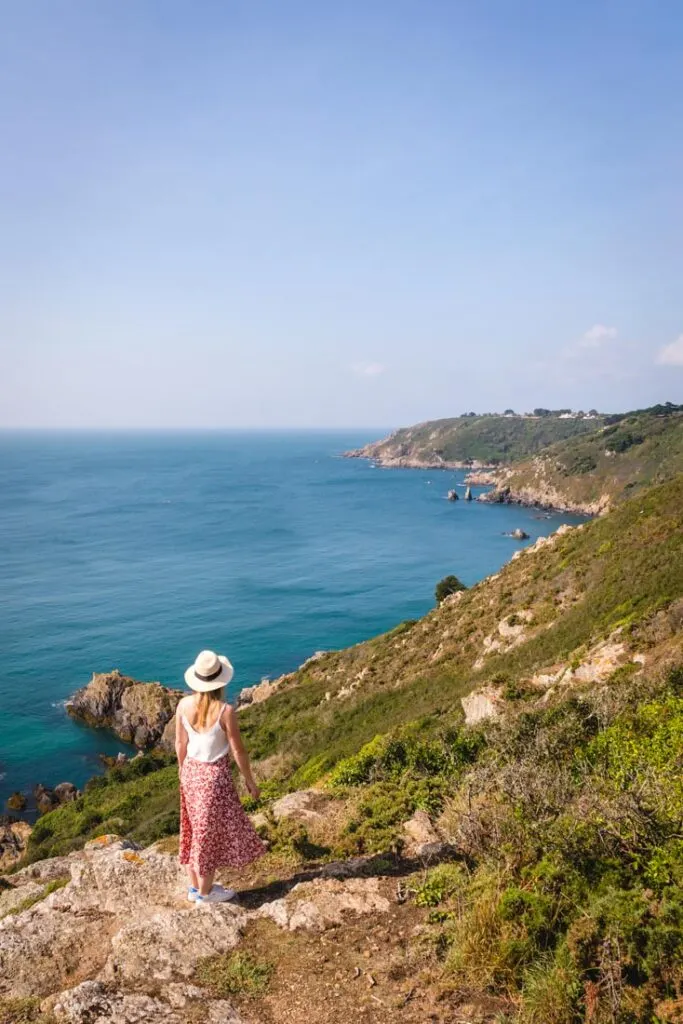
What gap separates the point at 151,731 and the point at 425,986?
49.0 m

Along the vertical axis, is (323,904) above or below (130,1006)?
below

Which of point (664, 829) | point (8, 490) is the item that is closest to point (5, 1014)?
point (664, 829)

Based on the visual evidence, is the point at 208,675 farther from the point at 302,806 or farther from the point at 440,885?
the point at 302,806

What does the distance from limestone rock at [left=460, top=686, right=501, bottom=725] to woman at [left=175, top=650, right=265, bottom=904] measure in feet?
35.1

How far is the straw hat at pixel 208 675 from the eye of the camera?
680 centimetres

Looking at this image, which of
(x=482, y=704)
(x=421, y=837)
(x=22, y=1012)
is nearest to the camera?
(x=22, y=1012)

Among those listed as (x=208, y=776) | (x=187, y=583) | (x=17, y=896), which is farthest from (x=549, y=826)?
(x=187, y=583)

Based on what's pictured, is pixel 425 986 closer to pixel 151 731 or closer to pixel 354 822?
pixel 354 822

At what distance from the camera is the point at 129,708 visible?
1987 inches

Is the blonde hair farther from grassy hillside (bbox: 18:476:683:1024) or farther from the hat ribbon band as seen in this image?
grassy hillside (bbox: 18:476:683:1024)

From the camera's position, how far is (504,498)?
543 ft

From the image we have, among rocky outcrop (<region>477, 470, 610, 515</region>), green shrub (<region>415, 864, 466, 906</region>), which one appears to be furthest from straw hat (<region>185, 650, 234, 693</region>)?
rocky outcrop (<region>477, 470, 610, 515</region>)

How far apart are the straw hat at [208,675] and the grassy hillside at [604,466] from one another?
13513 centimetres

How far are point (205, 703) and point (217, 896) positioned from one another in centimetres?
234
